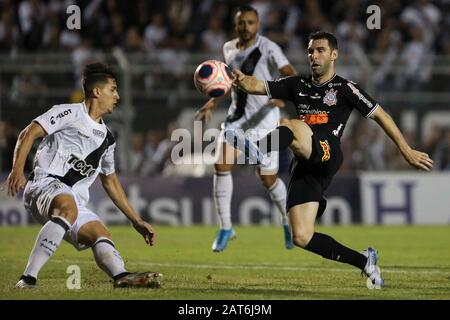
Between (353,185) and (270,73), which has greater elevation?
(270,73)

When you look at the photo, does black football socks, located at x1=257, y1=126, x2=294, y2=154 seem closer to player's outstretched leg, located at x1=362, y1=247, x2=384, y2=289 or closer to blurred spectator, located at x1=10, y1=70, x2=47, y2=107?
player's outstretched leg, located at x1=362, y1=247, x2=384, y2=289

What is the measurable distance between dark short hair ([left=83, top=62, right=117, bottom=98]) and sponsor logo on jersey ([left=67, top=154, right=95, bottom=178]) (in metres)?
0.52

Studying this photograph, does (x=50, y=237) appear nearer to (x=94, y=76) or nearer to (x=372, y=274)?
(x=94, y=76)

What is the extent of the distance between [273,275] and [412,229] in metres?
6.47

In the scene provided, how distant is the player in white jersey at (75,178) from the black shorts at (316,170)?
4.13ft

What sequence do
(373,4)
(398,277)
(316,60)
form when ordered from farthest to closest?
(373,4) → (398,277) → (316,60)

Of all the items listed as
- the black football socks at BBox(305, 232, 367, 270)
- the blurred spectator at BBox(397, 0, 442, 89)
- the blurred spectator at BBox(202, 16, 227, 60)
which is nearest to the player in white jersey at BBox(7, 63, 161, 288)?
the black football socks at BBox(305, 232, 367, 270)

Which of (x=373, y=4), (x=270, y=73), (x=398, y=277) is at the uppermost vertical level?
(x=373, y=4)

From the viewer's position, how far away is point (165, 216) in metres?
15.7

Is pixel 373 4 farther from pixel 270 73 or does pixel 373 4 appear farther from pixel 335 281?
pixel 335 281

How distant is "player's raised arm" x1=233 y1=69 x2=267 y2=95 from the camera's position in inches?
323
